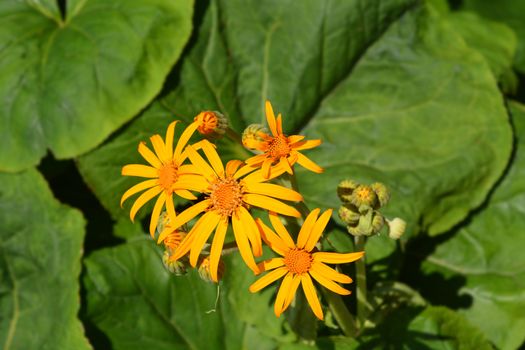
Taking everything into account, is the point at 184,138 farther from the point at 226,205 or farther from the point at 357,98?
the point at 357,98

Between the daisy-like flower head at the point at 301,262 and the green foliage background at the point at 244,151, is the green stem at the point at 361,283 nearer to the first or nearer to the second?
the green foliage background at the point at 244,151

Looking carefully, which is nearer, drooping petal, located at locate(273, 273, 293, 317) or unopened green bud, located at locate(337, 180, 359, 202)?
drooping petal, located at locate(273, 273, 293, 317)

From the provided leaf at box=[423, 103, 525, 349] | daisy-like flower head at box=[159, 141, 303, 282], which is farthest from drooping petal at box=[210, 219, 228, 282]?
leaf at box=[423, 103, 525, 349]

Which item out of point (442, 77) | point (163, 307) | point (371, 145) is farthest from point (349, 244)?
point (442, 77)

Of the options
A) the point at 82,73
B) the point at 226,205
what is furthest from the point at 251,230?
→ the point at 82,73

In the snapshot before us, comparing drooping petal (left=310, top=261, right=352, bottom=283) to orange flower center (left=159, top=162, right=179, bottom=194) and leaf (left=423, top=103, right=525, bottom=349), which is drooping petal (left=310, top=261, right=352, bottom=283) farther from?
leaf (left=423, top=103, right=525, bottom=349)

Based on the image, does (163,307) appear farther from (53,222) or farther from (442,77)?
(442,77)

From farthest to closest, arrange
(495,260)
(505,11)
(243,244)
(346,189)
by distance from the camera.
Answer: (505,11), (495,260), (346,189), (243,244)
